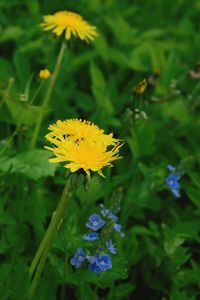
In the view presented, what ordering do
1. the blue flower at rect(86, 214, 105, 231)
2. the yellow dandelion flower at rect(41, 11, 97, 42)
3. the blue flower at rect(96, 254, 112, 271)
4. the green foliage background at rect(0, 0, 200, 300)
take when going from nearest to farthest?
the blue flower at rect(96, 254, 112, 271)
the blue flower at rect(86, 214, 105, 231)
the green foliage background at rect(0, 0, 200, 300)
the yellow dandelion flower at rect(41, 11, 97, 42)

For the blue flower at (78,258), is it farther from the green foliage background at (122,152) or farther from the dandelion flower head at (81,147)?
the dandelion flower head at (81,147)

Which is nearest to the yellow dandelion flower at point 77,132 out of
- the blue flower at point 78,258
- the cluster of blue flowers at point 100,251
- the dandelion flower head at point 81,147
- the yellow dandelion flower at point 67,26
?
the dandelion flower head at point 81,147

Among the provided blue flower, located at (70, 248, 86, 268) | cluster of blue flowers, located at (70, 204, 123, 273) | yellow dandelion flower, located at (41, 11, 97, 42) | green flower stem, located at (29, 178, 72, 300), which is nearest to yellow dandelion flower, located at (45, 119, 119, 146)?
green flower stem, located at (29, 178, 72, 300)

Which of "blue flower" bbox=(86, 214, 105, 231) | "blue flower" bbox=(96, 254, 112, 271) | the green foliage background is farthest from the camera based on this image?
the green foliage background

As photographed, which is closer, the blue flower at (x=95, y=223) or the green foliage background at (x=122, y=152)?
the blue flower at (x=95, y=223)

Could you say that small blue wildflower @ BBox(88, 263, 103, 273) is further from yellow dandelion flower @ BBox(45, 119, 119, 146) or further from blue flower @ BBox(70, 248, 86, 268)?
yellow dandelion flower @ BBox(45, 119, 119, 146)

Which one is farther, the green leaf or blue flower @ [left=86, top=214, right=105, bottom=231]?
the green leaf

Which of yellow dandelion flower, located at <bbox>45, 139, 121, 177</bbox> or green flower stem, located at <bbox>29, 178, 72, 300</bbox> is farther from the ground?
yellow dandelion flower, located at <bbox>45, 139, 121, 177</bbox>

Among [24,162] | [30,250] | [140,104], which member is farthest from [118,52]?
[30,250]
